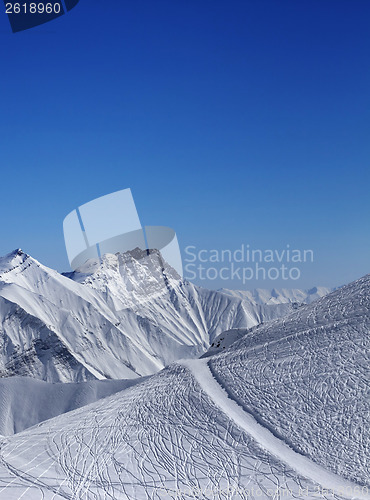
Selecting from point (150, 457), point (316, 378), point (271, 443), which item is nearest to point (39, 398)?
point (150, 457)

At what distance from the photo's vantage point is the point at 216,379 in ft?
100.0

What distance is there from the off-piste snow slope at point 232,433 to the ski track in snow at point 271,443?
0.06m

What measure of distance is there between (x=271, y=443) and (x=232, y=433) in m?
1.94

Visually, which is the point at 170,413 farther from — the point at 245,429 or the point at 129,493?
the point at 129,493

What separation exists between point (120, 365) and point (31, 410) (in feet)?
300

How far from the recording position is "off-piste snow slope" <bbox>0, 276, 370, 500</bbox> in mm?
20031

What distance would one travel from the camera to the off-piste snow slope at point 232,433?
20.0m

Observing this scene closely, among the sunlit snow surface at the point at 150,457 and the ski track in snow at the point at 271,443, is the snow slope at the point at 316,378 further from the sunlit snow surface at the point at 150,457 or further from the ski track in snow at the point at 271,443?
the sunlit snow surface at the point at 150,457

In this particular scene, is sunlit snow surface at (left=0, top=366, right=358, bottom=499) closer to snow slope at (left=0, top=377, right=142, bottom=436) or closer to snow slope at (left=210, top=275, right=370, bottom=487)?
snow slope at (left=210, top=275, right=370, bottom=487)

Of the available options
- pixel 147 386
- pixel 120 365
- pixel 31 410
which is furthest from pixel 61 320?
pixel 147 386

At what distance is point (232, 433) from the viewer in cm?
2366

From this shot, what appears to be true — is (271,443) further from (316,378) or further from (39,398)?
(39,398)

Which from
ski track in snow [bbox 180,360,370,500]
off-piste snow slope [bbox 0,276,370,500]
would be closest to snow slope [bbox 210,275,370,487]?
off-piste snow slope [bbox 0,276,370,500]

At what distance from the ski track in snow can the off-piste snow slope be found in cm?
6
